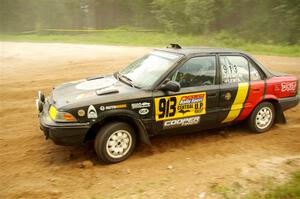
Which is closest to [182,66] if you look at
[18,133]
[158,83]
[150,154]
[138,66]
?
[158,83]

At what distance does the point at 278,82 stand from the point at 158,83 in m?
2.63

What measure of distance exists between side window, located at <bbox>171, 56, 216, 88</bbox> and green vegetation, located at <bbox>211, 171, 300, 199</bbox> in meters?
1.86

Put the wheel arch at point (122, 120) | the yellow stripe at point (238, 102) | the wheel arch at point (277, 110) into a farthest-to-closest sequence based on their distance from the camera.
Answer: the wheel arch at point (277, 110) → the yellow stripe at point (238, 102) → the wheel arch at point (122, 120)

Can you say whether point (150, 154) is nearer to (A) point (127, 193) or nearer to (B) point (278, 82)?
(A) point (127, 193)

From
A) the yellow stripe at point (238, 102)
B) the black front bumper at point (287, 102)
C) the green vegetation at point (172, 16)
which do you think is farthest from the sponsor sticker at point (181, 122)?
the green vegetation at point (172, 16)

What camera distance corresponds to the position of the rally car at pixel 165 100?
507 cm

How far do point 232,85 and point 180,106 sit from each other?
1.16m

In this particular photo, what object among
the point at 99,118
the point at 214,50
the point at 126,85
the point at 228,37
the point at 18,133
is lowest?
the point at 18,133

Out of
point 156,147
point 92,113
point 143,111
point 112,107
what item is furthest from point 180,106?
point 92,113

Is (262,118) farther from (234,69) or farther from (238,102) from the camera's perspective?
(234,69)

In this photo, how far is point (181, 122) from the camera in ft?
18.6

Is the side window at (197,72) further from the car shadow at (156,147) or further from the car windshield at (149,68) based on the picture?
the car shadow at (156,147)

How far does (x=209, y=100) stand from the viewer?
5.87 metres

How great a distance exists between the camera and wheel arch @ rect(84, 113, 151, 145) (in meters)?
5.16
